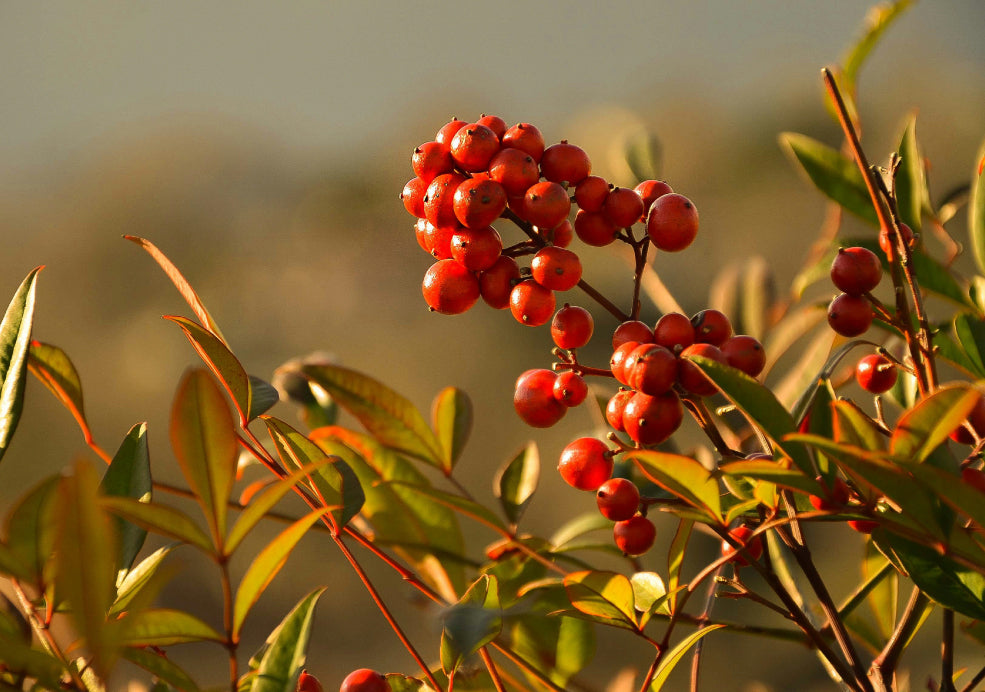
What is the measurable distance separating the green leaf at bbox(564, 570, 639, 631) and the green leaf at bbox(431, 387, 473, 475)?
0.42 ft

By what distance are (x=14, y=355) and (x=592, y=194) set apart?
7.7 inches

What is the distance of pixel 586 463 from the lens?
32 centimetres

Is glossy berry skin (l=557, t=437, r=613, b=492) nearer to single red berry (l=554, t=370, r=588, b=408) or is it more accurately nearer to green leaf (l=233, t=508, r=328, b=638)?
single red berry (l=554, t=370, r=588, b=408)

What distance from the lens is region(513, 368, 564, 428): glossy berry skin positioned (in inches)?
13.0

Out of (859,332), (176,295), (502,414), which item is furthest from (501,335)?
(859,332)

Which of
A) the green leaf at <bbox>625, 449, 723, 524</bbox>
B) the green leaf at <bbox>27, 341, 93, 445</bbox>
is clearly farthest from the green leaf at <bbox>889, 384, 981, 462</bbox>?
the green leaf at <bbox>27, 341, 93, 445</bbox>

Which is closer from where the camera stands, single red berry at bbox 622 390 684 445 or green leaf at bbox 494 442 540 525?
single red berry at bbox 622 390 684 445

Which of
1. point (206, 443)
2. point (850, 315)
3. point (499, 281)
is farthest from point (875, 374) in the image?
→ point (206, 443)

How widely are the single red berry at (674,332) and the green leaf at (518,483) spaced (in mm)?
147

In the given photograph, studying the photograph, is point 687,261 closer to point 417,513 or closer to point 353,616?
point 353,616

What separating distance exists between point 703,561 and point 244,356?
724mm

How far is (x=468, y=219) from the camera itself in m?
0.30

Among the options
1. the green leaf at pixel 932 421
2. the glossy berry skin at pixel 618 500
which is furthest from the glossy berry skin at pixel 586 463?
the green leaf at pixel 932 421

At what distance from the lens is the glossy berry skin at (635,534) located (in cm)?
34
